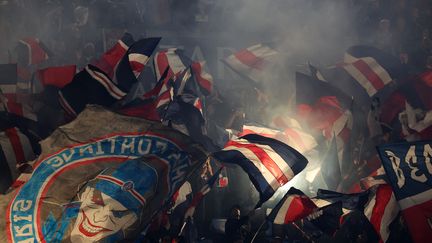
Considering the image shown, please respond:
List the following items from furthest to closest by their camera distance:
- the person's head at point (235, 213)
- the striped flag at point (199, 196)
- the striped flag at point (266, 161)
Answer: the person's head at point (235, 213) < the striped flag at point (199, 196) < the striped flag at point (266, 161)

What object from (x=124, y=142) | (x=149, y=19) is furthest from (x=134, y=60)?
(x=149, y=19)

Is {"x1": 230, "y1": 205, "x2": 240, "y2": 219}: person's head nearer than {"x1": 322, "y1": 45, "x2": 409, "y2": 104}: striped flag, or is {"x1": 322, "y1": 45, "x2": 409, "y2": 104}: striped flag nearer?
{"x1": 230, "y1": 205, "x2": 240, "y2": 219}: person's head

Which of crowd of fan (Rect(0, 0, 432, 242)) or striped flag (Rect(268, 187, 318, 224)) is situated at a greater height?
crowd of fan (Rect(0, 0, 432, 242))

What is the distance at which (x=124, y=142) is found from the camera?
6.33 meters

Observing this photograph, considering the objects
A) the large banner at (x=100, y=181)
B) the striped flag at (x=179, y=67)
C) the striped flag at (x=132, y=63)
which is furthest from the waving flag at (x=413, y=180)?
the striped flag at (x=179, y=67)

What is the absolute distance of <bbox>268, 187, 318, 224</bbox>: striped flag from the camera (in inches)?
250

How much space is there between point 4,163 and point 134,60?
9.31 feet

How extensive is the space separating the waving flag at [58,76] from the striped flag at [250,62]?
3.62m

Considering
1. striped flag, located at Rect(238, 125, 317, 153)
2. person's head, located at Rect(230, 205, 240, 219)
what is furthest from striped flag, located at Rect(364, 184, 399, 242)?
striped flag, located at Rect(238, 125, 317, 153)

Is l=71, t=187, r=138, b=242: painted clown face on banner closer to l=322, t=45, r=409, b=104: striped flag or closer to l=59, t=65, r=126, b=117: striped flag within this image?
l=59, t=65, r=126, b=117: striped flag

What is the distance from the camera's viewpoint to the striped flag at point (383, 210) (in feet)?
21.1

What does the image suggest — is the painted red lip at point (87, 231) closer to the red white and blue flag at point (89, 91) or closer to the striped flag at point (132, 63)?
the red white and blue flag at point (89, 91)

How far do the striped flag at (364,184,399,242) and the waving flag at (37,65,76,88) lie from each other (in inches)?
194

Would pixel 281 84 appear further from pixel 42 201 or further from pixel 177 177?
pixel 42 201
